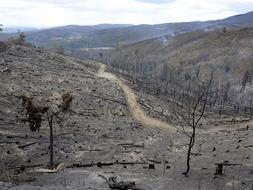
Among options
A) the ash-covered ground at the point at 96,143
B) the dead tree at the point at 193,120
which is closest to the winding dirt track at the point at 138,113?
the ash-covered ground at the point at 96,143

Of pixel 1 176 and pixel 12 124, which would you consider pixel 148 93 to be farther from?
pixel 1 176

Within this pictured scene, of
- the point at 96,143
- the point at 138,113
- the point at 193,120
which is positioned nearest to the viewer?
the point at 193,120

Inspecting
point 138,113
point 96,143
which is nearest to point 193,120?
point 96,143

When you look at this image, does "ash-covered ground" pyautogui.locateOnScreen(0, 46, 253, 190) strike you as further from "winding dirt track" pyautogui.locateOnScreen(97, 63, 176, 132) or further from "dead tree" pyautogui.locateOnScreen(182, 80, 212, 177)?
"dead tree" pyautogui.locateOnScreen(182, 80, 212, 177)

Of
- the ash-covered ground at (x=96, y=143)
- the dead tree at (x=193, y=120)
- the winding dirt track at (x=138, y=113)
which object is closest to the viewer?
the ash-covered ground at (x=96, y=143)

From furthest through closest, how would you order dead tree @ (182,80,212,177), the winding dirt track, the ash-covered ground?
the winding dirt track
dead tree @ (182,80,212,177)
the ash-covered ground

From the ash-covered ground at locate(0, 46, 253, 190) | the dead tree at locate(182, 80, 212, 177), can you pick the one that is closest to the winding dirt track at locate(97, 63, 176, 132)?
the ash-covered ground at locate(0, 46, 253, 190)

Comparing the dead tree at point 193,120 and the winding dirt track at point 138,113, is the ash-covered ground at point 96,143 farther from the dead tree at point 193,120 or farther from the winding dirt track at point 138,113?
the dead tree at point 193,120

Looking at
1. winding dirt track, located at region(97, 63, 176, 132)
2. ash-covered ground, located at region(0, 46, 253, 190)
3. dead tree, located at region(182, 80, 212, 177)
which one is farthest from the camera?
winding dirt track, located at region(97, 63, 176, 132)

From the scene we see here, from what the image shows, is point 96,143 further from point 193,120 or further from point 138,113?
point 138,113

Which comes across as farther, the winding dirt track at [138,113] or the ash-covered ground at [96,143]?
the winding dirt track at [138,113]

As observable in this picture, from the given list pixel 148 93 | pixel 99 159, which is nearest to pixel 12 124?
pixel 99 159

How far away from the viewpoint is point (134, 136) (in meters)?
56.7

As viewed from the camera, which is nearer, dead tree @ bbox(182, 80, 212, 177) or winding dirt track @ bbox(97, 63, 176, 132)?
dead tree @ bbox(182, 80, 212, 177)
